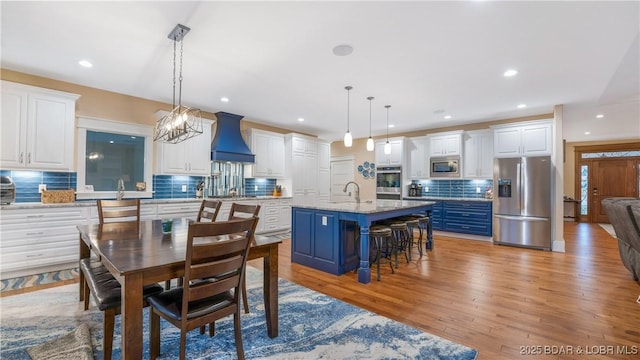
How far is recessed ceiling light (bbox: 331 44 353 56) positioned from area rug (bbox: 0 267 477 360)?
103 inches

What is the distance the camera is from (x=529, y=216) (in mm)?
5211

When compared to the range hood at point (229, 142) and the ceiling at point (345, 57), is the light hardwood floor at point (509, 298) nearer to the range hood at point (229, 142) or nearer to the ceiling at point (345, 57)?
the range hood at point (229, 142)

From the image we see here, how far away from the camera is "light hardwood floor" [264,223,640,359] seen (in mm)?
2152

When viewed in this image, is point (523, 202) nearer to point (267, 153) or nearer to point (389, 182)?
point (389, 182)

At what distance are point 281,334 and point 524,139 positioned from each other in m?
5.69

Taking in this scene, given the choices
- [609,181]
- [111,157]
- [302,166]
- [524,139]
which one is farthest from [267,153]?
[609,181]

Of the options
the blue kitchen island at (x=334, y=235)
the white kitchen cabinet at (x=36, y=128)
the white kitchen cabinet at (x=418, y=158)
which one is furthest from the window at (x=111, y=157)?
the white kitchen cabinet at (x=418, y=158)

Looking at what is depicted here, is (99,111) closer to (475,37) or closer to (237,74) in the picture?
(237,74)

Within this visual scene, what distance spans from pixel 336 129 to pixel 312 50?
4343mm

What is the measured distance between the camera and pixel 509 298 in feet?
9.57

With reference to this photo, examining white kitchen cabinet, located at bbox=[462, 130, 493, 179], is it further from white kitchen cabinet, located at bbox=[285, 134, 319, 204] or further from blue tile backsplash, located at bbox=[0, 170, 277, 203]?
blue tile backsplash, located at bbox=[0, 170, 277, 203]

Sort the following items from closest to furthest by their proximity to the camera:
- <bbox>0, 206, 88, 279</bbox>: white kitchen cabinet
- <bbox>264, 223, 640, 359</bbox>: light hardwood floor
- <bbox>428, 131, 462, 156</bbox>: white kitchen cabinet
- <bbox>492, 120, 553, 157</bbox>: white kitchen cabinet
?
1. <bbox>264, 223, 640, 359</bbox>: light hardwood floor
2. <bbox>0, 206, 88, 279</bbox>: white kitchen cabinet
3. <bbox>492, 120, 553, 157</bbox>: white kitchen cabinet
4. <bbox>428, 131, 462, 156</bbox>: white kitchen cabinet

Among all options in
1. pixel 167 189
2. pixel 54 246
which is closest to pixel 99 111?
pixel 167 189

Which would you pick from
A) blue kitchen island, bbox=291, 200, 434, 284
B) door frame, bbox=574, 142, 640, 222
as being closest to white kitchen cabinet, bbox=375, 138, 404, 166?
blue kitchen island, bbox=291, 200, 434, 284
